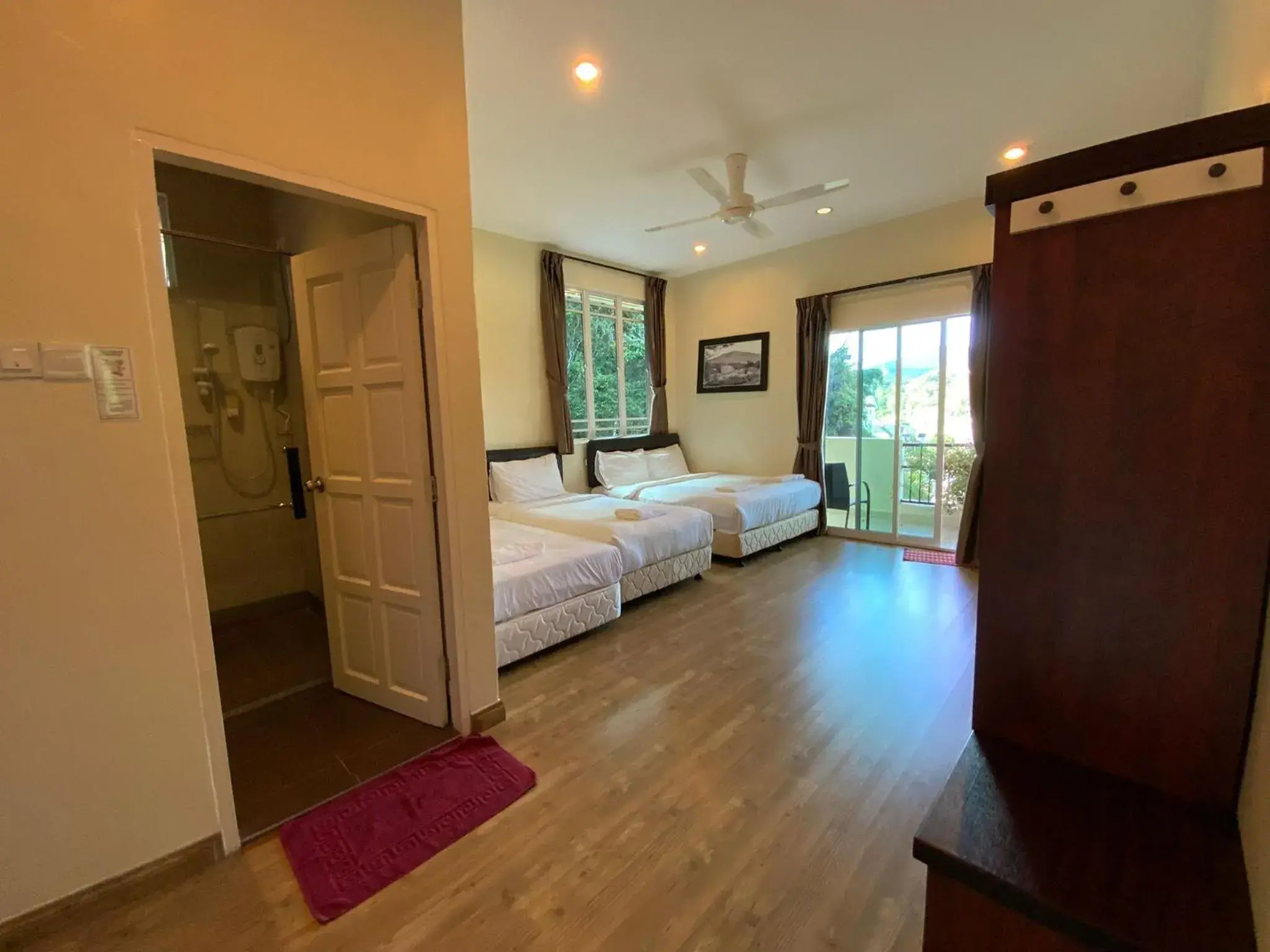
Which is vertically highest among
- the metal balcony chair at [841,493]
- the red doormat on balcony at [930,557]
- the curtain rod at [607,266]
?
the curtain rod at [607,266]

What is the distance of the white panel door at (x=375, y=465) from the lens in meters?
2.12

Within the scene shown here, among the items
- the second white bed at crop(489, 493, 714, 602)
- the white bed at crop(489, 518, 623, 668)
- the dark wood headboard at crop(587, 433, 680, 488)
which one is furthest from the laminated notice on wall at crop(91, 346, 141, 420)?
the dark wood headboard at crop(587, 433, 680, 488)

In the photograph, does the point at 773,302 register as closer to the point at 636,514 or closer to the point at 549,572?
the point at 636,514

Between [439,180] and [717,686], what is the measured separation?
2.49 meters

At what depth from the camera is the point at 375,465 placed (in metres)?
2.27

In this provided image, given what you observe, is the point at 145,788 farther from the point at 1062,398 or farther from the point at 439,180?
the point at 1062,398

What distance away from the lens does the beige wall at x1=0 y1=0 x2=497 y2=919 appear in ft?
4.31

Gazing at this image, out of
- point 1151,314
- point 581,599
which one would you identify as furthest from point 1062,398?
point 581,599

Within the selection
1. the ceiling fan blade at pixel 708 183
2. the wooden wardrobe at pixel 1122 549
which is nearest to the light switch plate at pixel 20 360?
the wooden wardrobe at pixel 1122 549

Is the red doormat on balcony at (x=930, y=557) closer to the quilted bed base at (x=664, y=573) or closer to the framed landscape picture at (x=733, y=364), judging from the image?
the quilted bed base at (x=664, y=573)

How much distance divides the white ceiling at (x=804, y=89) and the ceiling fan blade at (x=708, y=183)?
7.6 inches

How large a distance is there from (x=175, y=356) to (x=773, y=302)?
526 centimetres

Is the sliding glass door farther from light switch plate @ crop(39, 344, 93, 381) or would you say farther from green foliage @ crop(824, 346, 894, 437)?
light switch plate @ crop(39, 344, 93, 381)

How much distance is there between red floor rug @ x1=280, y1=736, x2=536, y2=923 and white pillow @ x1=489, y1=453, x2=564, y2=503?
277cm
